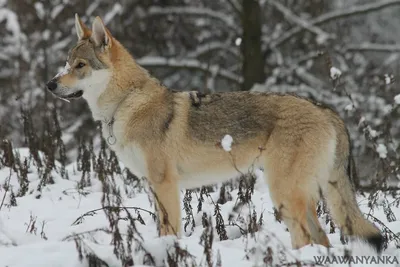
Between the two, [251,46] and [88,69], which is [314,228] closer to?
[88,69]

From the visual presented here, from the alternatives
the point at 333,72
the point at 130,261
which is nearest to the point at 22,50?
the point at 333,72

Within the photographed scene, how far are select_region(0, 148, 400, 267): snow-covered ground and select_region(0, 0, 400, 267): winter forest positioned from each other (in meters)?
0.01

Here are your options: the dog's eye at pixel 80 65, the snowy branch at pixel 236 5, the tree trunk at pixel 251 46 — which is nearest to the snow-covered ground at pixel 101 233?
the dog's eye at pixel 80 65

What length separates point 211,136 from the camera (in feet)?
17.4

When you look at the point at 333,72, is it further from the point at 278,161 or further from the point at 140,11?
the point at 140,11

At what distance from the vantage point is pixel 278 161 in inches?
194

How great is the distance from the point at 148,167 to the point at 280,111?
1.14m

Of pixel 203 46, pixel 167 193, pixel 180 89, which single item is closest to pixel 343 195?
pixel 167 193

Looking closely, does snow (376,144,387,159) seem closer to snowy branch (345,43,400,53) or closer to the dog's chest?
the dog's chest

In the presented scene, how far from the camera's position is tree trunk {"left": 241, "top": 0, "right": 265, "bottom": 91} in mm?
13211

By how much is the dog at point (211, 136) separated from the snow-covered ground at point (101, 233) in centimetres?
30

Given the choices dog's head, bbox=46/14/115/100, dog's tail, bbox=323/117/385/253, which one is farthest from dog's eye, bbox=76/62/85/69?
dog's tail, bbox=323/117/385/253

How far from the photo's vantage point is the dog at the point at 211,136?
4891mm

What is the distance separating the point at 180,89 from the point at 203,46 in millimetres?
1500
